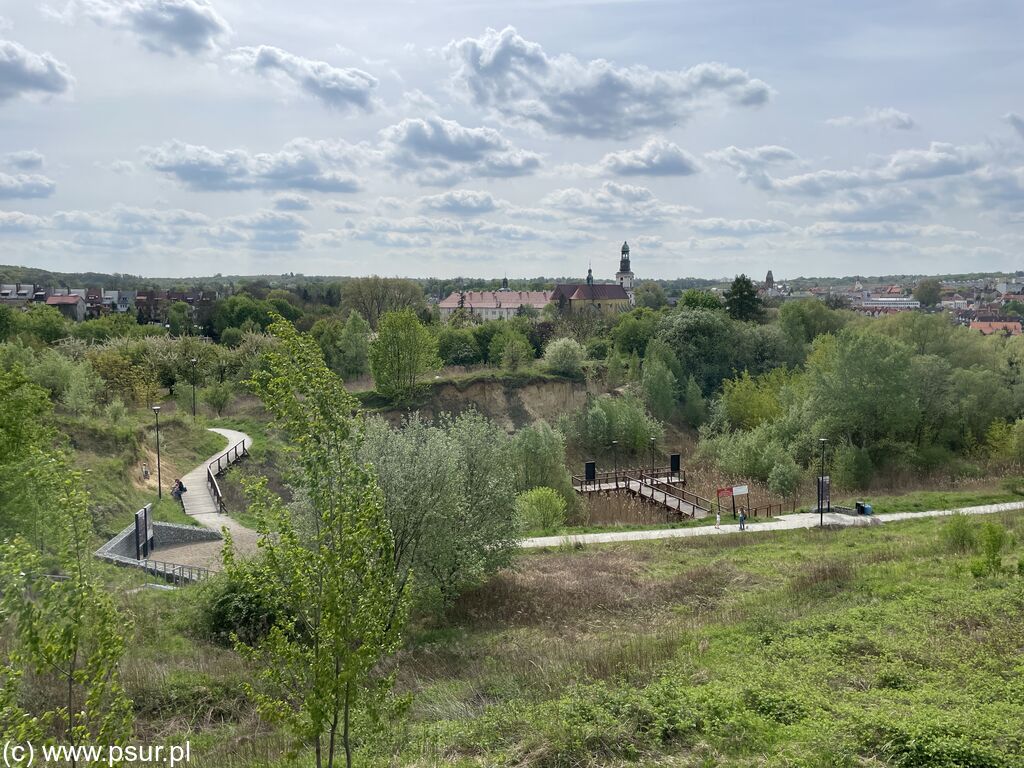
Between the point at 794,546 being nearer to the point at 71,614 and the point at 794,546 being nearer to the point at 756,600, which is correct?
the point at 756,600

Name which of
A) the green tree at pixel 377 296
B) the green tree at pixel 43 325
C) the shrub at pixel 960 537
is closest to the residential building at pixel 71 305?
the green tree at pixel 43 325

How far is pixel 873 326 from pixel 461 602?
1741 inches

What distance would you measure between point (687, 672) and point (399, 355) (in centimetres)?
4064

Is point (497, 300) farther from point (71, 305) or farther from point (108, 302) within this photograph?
point (108, 302)

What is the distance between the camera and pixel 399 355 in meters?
50.6

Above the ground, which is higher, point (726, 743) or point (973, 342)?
point (973, 342)

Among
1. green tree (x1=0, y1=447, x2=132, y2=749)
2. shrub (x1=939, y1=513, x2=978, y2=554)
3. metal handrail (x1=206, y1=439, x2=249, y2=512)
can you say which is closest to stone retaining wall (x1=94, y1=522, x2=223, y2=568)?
metal handrail (x1=206, y1=439, x2=249, y2=512)

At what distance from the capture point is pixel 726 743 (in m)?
9.18

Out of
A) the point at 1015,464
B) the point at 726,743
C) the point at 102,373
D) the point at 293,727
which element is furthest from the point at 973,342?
the point at 102,373

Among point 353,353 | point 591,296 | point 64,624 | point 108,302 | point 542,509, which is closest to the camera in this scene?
point 64,624

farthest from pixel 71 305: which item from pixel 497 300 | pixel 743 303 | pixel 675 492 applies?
pixel 675 492

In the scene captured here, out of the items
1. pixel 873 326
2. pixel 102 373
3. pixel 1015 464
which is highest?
pixel 873 326

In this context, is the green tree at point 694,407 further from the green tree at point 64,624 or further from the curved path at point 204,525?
the green tree at point 64,624

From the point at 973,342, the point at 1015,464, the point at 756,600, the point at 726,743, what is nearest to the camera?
the point at 726,743
